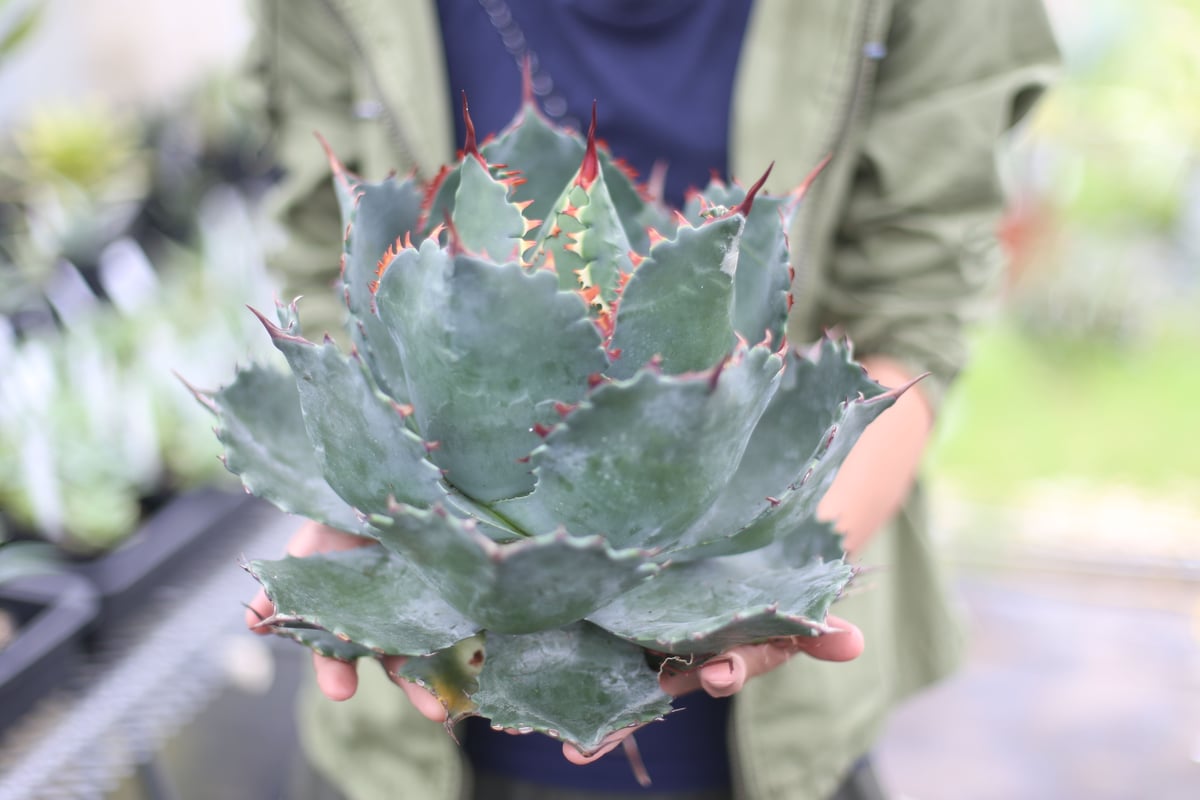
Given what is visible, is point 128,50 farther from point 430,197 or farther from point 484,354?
point 484,354

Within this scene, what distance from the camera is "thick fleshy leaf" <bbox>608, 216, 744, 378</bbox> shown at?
48 cm

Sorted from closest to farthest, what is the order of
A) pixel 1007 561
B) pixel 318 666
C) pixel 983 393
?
pixel 318 666, pixel 1007 561, pixel 983 393

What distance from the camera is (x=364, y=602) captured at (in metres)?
0.55

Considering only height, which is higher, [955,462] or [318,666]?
[318,666]

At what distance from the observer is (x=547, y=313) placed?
1.54 feet

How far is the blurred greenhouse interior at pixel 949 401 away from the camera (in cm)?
152

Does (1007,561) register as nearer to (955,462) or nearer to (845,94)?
(955,462)

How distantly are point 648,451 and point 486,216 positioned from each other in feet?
0.57

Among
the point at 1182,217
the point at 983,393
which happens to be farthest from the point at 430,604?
the point at 1182,217

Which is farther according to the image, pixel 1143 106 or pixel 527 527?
pixel 1143 106

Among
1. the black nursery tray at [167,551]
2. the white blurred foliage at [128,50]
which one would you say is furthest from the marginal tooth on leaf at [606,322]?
the white blurred foliage at [128,50]

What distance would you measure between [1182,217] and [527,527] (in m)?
4.81

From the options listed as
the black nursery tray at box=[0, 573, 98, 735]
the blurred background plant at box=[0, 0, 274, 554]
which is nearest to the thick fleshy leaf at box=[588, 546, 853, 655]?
the blurred background plant at box=[0, 0, 274, 554]

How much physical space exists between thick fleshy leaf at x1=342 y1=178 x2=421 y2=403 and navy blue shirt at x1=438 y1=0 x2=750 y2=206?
482mm
